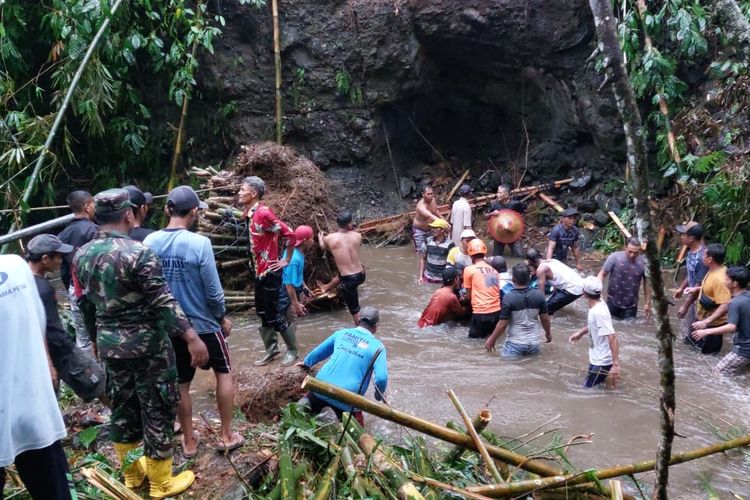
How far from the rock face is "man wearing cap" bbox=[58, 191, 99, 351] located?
8.18 m

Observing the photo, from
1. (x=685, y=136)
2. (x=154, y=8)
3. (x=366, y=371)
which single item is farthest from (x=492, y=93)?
(x=366, y=371)

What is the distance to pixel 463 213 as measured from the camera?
995 cm

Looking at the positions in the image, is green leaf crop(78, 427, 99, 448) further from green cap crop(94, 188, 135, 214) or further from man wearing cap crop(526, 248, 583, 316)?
man wearing cap crop(526, 248, 583, 316)

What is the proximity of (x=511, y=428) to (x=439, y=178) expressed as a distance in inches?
389

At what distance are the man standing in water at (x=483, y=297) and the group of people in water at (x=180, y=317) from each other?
0.04 ft

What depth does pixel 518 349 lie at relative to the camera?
6.62 meters

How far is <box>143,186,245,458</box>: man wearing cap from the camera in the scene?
388 cm

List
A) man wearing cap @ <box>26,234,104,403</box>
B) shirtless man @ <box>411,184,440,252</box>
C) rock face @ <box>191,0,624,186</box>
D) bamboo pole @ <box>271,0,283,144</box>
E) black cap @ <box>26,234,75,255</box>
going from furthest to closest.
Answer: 1. bamboo pole @ <box>271,0,283,144</box>
2. rock face @ <box>191,0,624,186</box>
3. shirtless man @ <box>411,184,440,252</box>
4. black cap @ <box>26,234,75,255</box>
5. man wearing cap @ <box>26,234,104,403</box>

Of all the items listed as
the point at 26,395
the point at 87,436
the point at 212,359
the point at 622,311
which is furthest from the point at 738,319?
the point at 26,395

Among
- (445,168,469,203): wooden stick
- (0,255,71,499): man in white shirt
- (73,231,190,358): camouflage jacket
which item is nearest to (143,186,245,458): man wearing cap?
(73,231,190,358): camouflage jacket

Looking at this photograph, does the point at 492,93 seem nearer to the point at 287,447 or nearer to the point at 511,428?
the point at 511,428

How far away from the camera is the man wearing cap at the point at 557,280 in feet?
25.0

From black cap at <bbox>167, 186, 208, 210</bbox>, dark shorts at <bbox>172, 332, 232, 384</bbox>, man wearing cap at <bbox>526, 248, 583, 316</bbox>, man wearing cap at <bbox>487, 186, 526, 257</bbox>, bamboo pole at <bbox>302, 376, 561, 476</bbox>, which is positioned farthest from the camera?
man wearing cap at <bbox>487, 186, 526, 257</bbox>

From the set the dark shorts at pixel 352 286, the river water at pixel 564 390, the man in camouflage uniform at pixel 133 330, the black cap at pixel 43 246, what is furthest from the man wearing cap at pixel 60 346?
the dark shorts at pixel 352 286
